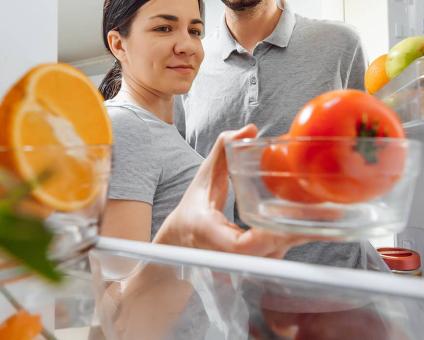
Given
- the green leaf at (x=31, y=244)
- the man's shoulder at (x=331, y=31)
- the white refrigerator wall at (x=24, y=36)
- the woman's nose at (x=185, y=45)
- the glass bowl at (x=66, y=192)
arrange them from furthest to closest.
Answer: the man's shoulder at (x=331, y=31), the woman's nose at (x=185, y=45), the white refrigerator wall at (x=24, y=36), the glass bowl at (x=66, y=192), the green leaf at (x=31, y=244)

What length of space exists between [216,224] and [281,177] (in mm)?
80

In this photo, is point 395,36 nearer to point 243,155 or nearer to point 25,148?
point 243,155

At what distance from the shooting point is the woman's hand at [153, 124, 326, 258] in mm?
311

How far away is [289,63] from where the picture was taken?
105 centimetres

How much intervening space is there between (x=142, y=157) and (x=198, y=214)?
320mm

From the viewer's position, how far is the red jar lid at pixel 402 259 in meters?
0.96

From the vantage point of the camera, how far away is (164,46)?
29.4 inches

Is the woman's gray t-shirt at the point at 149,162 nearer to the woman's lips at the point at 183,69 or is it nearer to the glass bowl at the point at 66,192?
the woman's lips at the point at 183,69

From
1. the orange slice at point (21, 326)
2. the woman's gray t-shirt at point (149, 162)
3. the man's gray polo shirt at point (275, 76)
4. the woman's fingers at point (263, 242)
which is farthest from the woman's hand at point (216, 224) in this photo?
the man's gray polo shirt at point (275, 76)

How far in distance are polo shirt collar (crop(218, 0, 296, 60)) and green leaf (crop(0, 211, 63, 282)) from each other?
3.27ft

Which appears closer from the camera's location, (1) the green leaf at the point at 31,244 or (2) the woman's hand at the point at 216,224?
(1) the green leaf at the point at 31,244

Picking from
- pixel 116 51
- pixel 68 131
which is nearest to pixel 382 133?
pixel 68 131

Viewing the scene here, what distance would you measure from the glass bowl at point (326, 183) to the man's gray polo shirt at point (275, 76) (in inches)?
29.2

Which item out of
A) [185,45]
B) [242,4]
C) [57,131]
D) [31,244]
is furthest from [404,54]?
[31,244]
